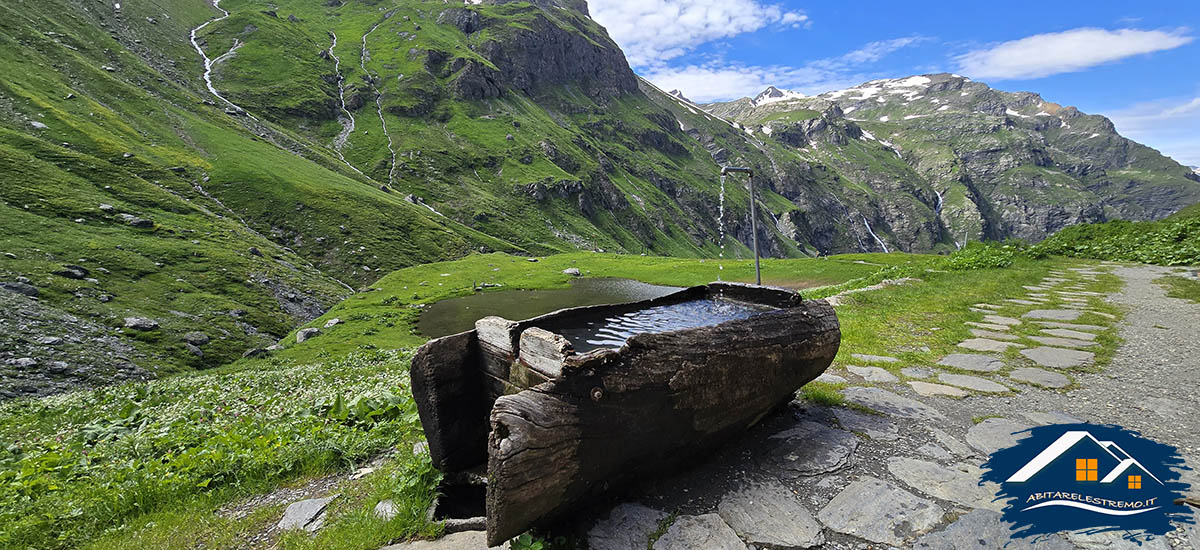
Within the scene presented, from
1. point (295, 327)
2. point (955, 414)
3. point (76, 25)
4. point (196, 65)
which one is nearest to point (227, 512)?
point (955, 414)

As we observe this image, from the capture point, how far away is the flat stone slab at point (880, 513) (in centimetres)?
382

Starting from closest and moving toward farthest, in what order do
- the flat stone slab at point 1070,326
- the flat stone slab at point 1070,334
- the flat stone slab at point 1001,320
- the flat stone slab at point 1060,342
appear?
the flat stone slab at point 1060,342
the flat stone slab at point 1070,334
the flat stone slab at point 1070,326
the flat stone slab at point 1001,320

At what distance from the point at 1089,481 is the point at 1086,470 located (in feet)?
0.71

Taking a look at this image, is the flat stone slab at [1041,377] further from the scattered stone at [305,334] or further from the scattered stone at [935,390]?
the scattered stone at [305,334]

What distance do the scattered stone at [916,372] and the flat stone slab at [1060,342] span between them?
3119 millimetres

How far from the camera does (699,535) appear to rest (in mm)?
3941

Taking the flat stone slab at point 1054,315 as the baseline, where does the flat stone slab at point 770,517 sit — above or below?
below

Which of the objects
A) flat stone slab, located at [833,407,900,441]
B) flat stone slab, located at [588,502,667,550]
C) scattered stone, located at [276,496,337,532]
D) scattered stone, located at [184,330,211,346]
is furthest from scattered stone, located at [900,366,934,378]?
scattered stone, located at [184,330,211,346]

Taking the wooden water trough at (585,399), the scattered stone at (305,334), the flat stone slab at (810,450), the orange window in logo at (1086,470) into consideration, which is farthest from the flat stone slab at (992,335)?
the scattered stone at (305,334)

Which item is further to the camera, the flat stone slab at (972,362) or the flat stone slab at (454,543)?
the flat stone slab at (972,362)

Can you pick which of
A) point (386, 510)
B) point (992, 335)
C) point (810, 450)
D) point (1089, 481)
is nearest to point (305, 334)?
point (386, 510)

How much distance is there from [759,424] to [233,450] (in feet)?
21.9

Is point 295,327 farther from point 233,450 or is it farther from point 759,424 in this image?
point 759,424

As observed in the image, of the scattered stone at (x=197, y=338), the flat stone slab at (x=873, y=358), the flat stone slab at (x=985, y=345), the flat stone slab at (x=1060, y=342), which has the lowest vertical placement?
the scattered stone at (x=197, y=338)
